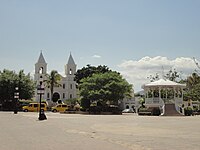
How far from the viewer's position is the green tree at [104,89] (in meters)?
56.9

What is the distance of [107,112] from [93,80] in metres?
6.26

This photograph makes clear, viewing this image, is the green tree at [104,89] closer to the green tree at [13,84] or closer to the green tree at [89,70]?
the green tree at [13,84]

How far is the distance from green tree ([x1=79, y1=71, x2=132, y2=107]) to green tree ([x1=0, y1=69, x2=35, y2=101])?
47.9ft

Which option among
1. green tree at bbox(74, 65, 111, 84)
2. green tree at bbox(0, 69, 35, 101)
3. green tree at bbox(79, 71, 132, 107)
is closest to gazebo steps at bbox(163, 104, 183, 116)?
green tree at bbox(79, 71, 132, 107)

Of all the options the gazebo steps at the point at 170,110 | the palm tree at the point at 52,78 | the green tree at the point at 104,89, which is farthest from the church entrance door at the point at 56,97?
the gazebo steps at the point at 170,110

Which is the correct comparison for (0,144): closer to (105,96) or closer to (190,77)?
(105,96)

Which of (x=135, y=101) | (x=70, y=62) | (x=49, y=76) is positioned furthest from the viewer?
(x=70, y=62)

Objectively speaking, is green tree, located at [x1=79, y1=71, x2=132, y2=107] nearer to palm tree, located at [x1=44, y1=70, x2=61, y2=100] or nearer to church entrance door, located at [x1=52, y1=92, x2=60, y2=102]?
palm tree, located at [x1=44, y1=70, x2=61, y2=100]

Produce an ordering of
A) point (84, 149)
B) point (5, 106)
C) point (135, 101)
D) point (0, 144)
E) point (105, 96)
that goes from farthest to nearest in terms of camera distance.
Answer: point (135, 101), point (5, 106), point (105, 96), point (0, 144), point (84, 149)

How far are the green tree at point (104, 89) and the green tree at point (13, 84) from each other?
47.9ft

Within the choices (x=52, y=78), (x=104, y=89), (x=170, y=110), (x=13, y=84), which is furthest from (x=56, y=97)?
(x=170, y=110)

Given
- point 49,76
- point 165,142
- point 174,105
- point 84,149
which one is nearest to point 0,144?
point 84,149

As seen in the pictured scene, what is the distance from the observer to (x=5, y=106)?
69812 mm

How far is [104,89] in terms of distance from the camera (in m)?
57.8
